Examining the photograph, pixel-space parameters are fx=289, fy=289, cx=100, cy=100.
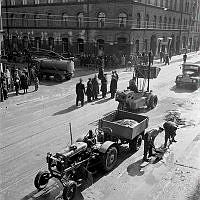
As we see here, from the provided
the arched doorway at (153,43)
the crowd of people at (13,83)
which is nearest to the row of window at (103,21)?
the arched doorway at (153,43)

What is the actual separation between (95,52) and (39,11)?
1277 cm

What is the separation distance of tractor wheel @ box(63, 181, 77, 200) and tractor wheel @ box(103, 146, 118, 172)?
5.25ft

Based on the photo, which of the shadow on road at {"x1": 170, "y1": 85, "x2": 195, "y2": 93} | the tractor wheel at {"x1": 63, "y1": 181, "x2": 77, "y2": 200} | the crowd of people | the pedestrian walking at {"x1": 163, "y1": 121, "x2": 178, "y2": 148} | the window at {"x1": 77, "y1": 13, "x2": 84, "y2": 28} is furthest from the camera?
the window at {"x1": 77, "y1": 13, "x2": 84, "y2": 28}

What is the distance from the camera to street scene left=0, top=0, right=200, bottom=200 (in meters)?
8.81

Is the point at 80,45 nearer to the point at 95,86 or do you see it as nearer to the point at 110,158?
the point at 95,86

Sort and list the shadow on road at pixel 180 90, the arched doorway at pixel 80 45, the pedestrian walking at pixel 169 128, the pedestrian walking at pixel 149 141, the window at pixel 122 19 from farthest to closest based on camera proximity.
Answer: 1. the arched doorway at pixel 80 45
2. the window at pixel 122 19
3. the shadow on road at pixel 180 90
4. the pedestrian walking at pixel 169 128
5. the pedestrian walking at pixel 149 141

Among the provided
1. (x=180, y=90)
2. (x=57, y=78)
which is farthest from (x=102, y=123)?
(x=57, y=78)

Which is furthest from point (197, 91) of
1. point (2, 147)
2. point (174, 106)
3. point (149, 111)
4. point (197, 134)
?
point (2, 147)

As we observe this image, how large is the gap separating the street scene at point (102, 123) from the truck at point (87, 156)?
1.2 inches

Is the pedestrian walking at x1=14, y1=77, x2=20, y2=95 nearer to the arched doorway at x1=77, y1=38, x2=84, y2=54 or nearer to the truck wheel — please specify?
the truck wheel

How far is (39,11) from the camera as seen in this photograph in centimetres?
4428

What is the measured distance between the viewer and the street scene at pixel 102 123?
28.9ft

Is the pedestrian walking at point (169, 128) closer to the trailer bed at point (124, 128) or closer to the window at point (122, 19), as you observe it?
the trailer bed at point (124, 128)

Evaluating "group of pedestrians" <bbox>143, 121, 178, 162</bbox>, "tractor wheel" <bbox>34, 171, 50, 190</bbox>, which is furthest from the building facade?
"tractor wheel" <bbox>34, 171, 50, 190</bbox>
